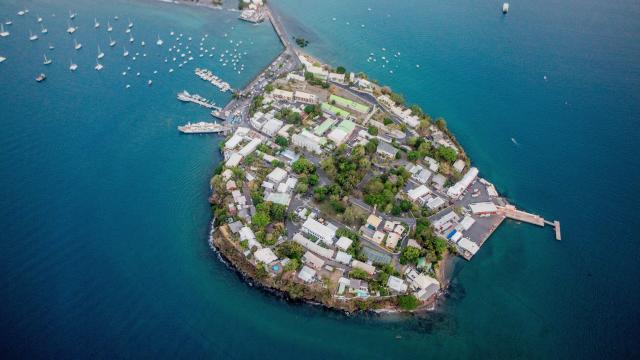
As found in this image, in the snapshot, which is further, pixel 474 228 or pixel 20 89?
pixel 20 89

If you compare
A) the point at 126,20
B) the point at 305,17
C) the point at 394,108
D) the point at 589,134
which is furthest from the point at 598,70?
the point at 126,20

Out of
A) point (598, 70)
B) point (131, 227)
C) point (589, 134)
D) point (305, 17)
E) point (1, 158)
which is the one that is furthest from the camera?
point (305, 17)

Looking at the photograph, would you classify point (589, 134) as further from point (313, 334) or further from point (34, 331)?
point (34, 331)

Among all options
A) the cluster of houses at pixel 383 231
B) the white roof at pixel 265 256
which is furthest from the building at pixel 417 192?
the white roof at pixel 265 256

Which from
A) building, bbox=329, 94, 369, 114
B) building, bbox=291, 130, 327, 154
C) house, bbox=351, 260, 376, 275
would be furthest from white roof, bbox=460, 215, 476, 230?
building, bbox=329, 94, 369, 114

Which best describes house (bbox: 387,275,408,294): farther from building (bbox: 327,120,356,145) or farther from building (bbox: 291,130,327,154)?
building (bbox: 327,120,356,145)

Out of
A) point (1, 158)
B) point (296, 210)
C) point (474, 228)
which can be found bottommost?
point (1, 158)

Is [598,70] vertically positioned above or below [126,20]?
above

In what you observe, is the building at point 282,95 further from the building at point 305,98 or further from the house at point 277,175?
the house at point 277,175
